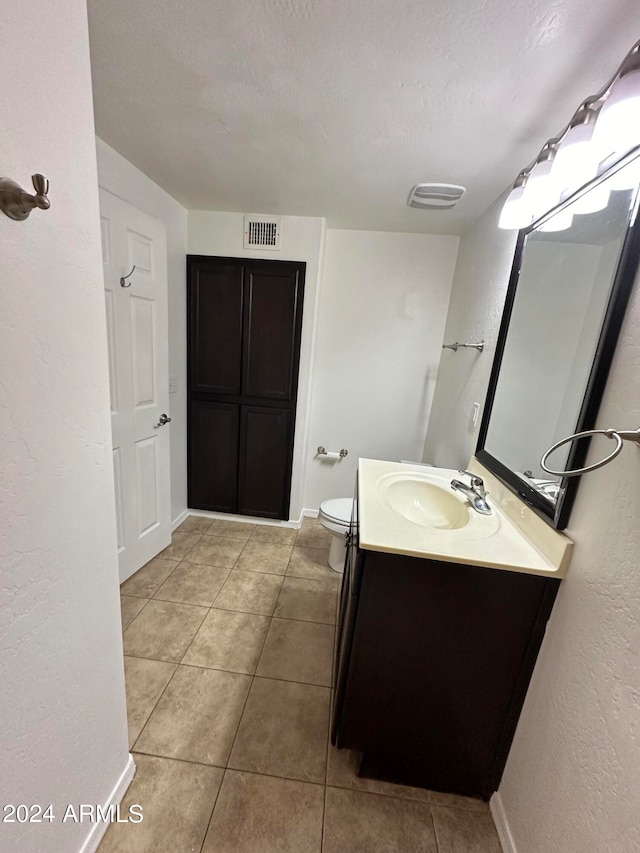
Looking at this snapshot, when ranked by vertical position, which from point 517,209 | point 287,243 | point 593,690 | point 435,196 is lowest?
point 593,690

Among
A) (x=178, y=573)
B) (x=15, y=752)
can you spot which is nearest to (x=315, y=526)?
(x=178, y=573)

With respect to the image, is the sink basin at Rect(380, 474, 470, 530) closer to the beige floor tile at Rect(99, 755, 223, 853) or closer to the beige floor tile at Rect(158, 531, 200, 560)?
the beige floor tile at Rect(99, 755, 223, 853)

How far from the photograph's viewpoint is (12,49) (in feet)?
1.70

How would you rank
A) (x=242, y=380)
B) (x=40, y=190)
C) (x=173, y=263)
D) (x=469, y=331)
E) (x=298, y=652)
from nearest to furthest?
(x=40, y=190) → (x=298, y=652) → (x=469, y=331) → (x=173, y=263) → (x=242, y=380)

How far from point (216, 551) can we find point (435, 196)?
2.50m

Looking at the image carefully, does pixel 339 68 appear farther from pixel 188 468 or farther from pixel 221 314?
pixel 188 468

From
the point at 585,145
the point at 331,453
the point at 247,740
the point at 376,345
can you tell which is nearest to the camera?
the point at 585,145

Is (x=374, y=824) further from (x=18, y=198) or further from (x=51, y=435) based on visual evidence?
(x=18, y=198)

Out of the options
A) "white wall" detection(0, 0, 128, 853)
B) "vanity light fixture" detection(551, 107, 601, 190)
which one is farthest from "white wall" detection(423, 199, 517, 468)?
"white wall" detection(0, 0, 128, 853)

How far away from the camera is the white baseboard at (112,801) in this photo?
0.91 m

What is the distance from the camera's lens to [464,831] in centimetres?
104

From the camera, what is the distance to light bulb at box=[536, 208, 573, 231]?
1.11m

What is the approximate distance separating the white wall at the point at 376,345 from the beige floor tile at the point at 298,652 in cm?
122

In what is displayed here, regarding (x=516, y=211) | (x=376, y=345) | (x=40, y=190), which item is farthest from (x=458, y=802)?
(x=376, y=345)
